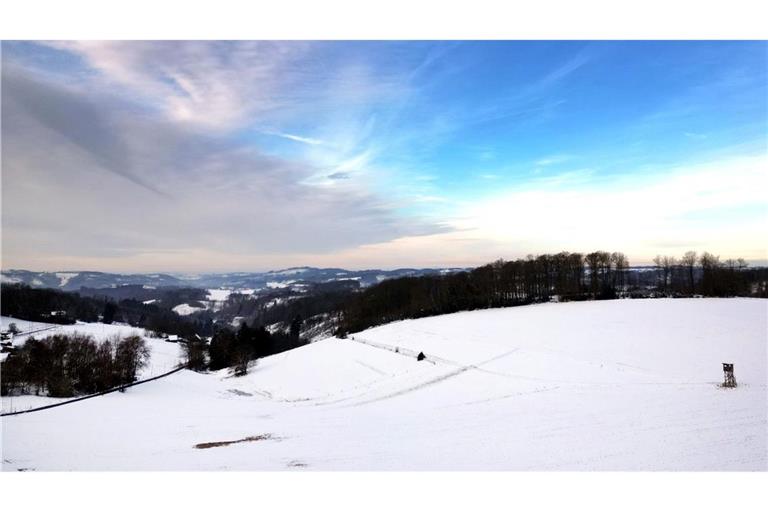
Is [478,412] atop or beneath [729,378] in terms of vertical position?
beneath

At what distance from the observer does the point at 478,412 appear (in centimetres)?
1973

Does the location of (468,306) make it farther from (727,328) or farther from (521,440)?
(521,440)

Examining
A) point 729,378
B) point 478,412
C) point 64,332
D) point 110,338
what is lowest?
point 110,338

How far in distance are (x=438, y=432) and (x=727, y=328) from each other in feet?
107

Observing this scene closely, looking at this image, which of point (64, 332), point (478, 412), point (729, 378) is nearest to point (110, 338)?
point (64, 332)

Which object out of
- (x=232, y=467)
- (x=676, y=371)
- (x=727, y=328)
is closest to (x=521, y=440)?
(x=232, y=467)

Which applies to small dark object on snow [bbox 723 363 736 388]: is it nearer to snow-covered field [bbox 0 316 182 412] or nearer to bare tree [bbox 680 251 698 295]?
snow-covered field [bbox 0 316 182 412]

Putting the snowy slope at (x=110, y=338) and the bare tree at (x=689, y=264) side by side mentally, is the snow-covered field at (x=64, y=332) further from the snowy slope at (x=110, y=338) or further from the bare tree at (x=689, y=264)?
the bare tree at (x=689, y=264)

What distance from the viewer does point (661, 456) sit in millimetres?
11883

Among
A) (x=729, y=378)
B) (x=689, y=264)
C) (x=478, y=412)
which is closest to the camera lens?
(x=729, y=378)

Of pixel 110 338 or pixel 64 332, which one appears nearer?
pixel 110 338

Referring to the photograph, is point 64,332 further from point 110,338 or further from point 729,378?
point 729,378

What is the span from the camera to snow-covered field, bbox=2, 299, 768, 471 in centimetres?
1324

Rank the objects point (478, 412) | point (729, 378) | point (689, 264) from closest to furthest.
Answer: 1. point (729, 378)
2. point (478, 412)
3. point (689, 264)
